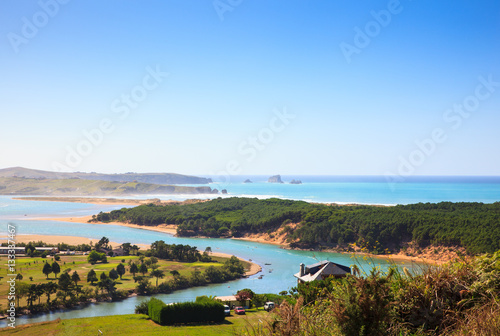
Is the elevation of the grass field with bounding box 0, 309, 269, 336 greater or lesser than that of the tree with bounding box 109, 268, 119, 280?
greater

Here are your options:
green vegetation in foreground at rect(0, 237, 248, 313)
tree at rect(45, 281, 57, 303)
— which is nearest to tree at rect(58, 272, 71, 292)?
green vegetation in foreground at rect(0, 237, 248, 313)

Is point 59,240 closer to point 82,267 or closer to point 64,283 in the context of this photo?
point 82,267

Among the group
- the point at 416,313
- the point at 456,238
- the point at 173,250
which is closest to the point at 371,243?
the point at 456,238

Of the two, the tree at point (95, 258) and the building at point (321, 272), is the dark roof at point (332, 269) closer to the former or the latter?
the building at point (321, 272)

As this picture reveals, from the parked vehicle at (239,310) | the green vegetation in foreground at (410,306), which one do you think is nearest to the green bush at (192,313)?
the parked vehicle at (239,310)

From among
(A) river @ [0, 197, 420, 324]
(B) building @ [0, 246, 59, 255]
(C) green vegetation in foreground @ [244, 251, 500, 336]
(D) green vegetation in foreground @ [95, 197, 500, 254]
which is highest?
(C) green vegetation in foreground @ [244, 251, 500, 336]

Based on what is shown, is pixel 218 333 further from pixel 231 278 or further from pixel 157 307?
pixel 231 278

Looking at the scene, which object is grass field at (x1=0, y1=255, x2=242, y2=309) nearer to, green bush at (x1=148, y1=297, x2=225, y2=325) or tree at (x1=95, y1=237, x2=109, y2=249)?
tree at (x1=95, y1=237, x2=109, y2=249)

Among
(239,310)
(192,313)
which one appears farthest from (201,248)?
(192,313)
